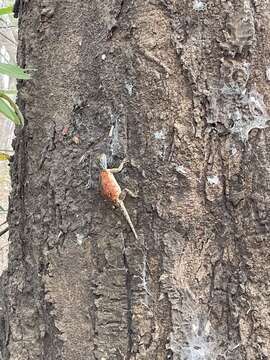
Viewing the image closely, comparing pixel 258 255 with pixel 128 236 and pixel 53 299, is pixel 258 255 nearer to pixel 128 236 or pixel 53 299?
pixel 128 236

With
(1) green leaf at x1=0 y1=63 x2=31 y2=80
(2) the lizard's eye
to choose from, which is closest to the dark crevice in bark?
(2) the lizard's eye

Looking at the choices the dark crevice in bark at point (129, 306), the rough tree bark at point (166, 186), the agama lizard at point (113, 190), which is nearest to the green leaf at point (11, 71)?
the rough tree bark at point (166, 186)

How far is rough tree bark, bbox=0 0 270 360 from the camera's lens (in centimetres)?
84

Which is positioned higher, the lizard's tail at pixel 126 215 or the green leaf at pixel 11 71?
the green leaf at pixel 11 71

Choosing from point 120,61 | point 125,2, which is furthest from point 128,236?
point 125,2

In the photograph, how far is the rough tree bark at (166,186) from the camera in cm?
84

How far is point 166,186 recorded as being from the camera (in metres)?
0.86

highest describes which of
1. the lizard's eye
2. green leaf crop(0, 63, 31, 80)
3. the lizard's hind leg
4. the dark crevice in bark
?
green leaf crop(0, 63, 31, 80)

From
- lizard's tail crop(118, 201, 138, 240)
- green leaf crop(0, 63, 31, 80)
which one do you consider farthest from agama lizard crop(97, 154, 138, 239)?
green leaf crop(0, 63, 31, 80)

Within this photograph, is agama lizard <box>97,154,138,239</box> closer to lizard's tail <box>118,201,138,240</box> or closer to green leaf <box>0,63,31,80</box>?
lizard's tail <box>118,201,138,240</box>

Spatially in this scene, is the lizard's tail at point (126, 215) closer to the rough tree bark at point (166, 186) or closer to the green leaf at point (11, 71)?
the rough tree bark at point (166, 186)

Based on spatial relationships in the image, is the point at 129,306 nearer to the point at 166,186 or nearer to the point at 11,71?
the point at 166,186

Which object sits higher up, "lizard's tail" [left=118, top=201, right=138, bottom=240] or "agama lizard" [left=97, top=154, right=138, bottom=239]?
"agama lizard" [left=97, top=154, right=138, bottom=239]

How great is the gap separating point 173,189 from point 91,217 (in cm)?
16
